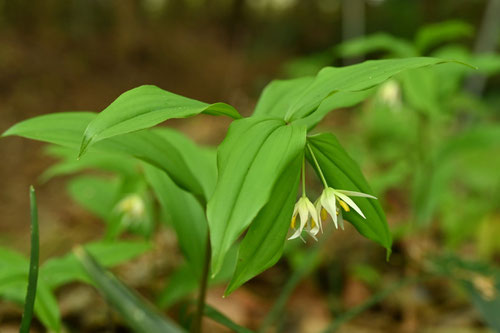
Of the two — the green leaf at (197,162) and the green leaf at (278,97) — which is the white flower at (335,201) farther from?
the green leaf at (197,162)

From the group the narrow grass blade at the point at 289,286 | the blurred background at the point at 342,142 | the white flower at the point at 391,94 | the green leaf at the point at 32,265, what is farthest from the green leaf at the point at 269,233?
the white flower at the point at 391,94

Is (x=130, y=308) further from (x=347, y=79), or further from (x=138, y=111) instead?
(x=347, y=79)

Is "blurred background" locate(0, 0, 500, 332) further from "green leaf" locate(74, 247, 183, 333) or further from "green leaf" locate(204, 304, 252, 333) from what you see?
"green leaf" locate(74, 247, 183, 333)

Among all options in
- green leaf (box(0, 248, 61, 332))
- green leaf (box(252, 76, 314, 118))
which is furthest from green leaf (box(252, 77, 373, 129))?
green leaf (box(0, 248, 61, 332))

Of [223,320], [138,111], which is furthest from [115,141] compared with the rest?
[223,320]

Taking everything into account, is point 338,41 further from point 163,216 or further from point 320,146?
point 320,146

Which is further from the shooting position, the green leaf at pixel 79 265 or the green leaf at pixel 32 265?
the green leaf at pixel 79 265

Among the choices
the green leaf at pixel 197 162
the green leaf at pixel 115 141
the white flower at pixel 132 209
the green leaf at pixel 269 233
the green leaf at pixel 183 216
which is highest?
the green leaf at pixel 115 141
